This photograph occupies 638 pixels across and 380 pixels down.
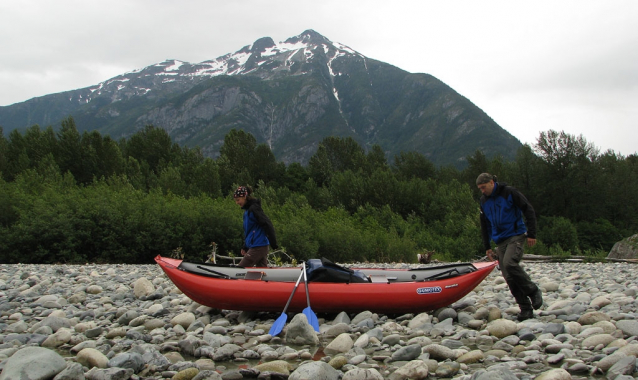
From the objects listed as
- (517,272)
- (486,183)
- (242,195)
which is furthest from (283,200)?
(517,272)

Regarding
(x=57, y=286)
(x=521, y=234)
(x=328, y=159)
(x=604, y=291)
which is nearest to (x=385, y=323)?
(x=521, y=234)

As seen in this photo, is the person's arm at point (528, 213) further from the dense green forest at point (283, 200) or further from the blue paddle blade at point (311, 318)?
the dense green forest at point (283, 200)

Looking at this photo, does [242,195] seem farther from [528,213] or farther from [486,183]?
[528,213]

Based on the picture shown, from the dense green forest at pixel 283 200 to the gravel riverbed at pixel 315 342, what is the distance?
33.5 ft

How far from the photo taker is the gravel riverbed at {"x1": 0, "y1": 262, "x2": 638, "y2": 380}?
408cm

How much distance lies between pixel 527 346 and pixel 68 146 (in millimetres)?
49428

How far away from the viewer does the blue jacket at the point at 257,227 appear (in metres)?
7.37

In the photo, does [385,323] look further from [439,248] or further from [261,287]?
[439,248]

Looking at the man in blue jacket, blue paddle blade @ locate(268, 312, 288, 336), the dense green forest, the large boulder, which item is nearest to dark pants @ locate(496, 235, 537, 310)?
the man in blue jacket

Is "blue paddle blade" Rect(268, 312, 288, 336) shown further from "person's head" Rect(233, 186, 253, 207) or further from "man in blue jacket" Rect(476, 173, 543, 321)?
"man in blue jacket" Rect(476, 173, 543, 321)

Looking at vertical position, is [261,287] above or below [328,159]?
below

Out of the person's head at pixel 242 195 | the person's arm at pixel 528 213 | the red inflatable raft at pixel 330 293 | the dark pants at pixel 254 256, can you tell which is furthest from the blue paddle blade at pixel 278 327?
the person's arm at pixel 528 213

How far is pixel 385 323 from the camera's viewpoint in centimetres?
621

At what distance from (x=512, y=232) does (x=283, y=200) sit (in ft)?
132
